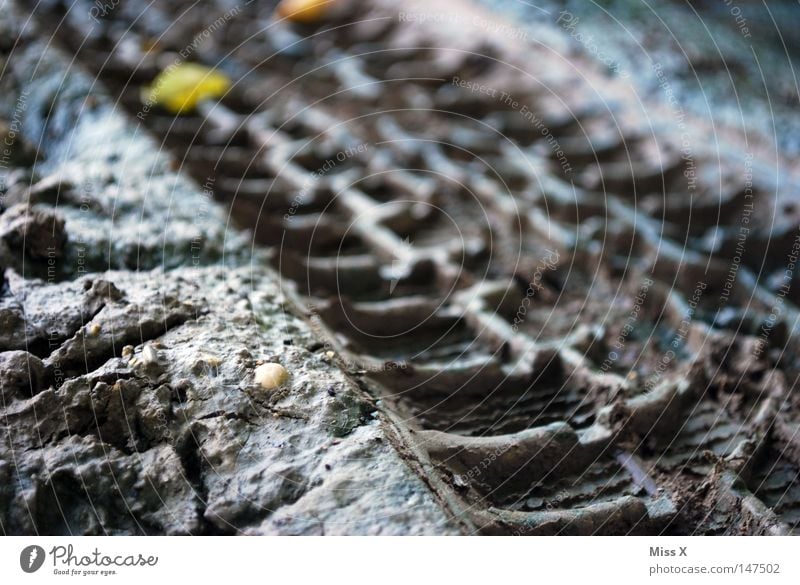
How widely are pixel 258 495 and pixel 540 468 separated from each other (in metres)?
0.37

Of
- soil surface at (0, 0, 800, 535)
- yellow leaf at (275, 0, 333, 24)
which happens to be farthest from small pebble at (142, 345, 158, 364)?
yellow leaf at (275, 0, 333, 24)

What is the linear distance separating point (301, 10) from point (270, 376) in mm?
1700

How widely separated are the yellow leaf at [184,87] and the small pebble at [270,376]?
3.46 feet

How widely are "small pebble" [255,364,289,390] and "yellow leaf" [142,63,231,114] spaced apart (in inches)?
41.5

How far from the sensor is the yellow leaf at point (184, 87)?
1764 millimetres

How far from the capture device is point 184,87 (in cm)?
181

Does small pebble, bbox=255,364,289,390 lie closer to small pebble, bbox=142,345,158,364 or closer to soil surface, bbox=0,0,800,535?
soil surface, bbox=0,0,800,535

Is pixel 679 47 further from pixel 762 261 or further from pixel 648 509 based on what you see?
pixel 648 509

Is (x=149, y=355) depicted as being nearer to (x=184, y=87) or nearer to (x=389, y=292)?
(x=389, y=292)

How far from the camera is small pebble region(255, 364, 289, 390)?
2.95 ft
